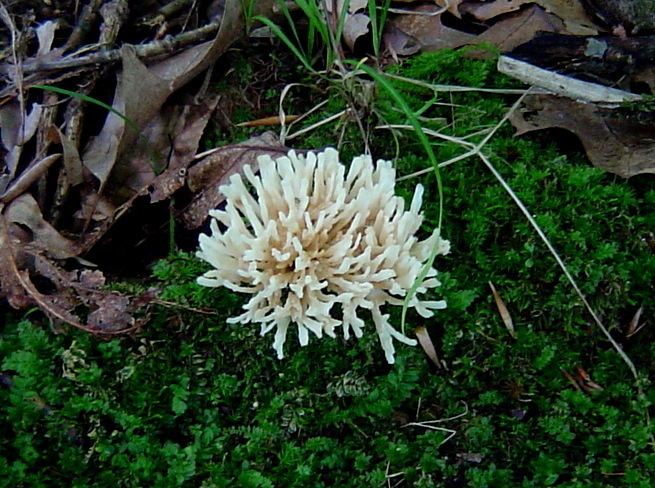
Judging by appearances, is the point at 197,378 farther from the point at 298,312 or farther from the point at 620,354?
the point at 620,354

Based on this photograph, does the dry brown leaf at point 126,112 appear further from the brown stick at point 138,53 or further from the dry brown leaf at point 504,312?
the dry brown leaf at point 504,312

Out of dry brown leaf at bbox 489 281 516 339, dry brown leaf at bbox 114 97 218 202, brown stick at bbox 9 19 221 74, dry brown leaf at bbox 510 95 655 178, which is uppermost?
brown stick at bbox 9 19 221 74

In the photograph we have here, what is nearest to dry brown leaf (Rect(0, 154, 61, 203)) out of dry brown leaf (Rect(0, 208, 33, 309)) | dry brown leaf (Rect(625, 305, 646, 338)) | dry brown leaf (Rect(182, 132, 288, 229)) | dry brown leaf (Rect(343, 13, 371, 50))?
dry brown leaf (Rect(0, 208, 33, 309))

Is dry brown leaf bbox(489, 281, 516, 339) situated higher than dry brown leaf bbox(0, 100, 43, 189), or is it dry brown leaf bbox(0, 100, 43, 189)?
dry brown leaf bbox(0, 100, 43, 189)

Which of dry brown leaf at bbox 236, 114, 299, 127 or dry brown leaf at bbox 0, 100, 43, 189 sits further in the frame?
dry brown leaf at bbox 236, 114, 299, 127

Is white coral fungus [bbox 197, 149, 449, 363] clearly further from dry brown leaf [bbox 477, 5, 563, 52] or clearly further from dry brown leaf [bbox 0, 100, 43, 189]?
dry brown leaf [bbox 477, 5, 563, 52]

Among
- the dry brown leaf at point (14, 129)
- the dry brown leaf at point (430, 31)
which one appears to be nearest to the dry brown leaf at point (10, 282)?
the dry brown leaf at point (14, 129)
